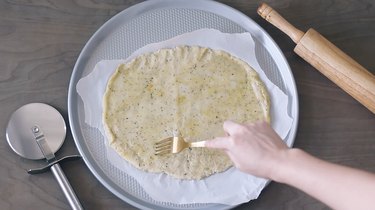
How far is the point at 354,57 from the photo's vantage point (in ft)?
4.03

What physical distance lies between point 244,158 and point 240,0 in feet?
1.78

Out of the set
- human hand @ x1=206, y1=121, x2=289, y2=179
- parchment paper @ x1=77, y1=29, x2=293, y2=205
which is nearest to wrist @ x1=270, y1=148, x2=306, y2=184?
human hand @ x1=206, y1=121, x2=289, y2=179

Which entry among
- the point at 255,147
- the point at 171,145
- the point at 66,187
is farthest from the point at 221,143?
the point at 66,187

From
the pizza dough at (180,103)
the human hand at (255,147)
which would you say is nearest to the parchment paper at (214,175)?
the pizza dough at (180,103)

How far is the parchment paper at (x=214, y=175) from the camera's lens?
1.10 m

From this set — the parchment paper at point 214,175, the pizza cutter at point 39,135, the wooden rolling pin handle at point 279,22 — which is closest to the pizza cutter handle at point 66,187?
the pizza cutter at point 39,135

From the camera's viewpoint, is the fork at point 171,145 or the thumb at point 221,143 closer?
the thumb at point 221,143

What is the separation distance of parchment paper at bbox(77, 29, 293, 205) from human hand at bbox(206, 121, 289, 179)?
0.26 meters

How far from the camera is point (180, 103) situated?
117 centimetres

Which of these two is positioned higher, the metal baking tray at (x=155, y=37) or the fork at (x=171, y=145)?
the metal baking tray at (x=155, y=37)

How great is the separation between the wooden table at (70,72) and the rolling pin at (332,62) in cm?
5

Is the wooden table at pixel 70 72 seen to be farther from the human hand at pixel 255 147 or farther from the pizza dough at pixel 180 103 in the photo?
the human hand at pixel 255 147

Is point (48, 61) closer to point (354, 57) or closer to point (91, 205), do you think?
point (91, 205)

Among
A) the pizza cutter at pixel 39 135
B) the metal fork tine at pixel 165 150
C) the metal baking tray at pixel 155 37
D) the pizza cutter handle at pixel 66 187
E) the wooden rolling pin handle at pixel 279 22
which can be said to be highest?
the wooden rolling pin handle at pixel 279 22
